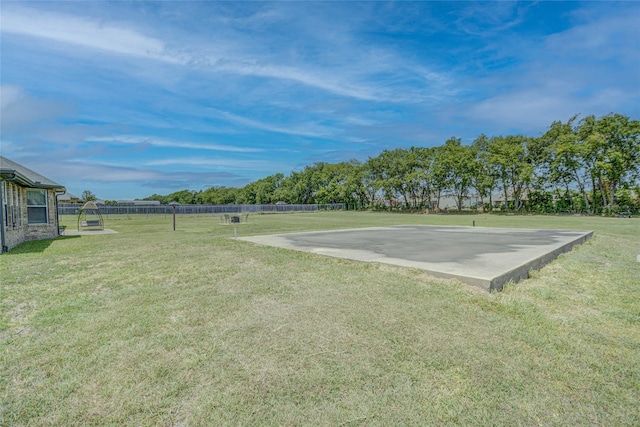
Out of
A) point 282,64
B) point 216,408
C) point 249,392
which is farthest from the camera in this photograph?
point 282,64

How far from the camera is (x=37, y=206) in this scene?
1173cm

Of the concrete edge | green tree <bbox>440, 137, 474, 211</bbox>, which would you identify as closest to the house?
the concrete edge

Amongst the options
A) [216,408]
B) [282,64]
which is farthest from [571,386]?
[282,64]

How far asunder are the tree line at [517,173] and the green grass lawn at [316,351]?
34.6 m

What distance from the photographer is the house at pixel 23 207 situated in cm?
827

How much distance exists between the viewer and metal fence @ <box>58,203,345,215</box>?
1238 inches

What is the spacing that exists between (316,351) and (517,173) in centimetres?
4116

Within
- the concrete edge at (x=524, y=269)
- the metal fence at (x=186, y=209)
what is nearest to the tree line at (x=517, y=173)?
the metal fence at (x=186, y=209)

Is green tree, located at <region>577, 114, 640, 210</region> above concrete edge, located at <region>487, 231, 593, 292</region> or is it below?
above

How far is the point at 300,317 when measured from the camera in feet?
11.2

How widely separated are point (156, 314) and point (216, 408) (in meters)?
1.95

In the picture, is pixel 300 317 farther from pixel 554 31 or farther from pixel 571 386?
pixel 554 31

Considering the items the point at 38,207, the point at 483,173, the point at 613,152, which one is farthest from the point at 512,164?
the point at 38,207

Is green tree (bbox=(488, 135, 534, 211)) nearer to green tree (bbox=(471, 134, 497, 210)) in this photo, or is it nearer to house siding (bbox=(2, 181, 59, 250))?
green tree (bbox=(471, 134, 497, 210))
